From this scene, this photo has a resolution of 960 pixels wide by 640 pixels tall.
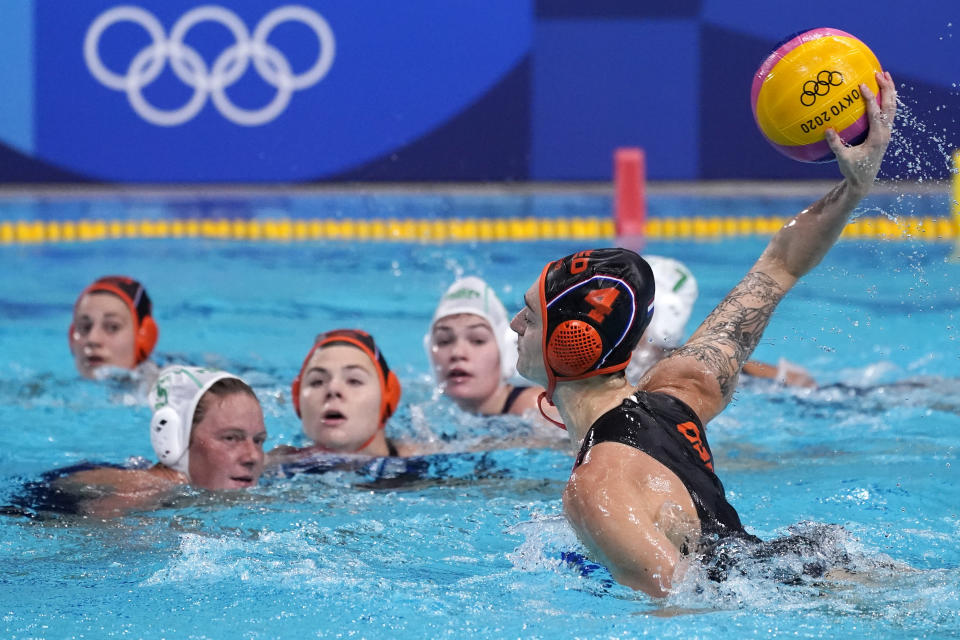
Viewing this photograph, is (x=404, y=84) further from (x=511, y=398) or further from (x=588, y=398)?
(x=588, y=398)

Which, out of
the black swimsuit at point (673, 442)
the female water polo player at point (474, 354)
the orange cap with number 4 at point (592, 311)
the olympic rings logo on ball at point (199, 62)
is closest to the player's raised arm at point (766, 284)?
the black swimsuit at point (673, 442)

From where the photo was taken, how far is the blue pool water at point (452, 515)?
2426 millimetres

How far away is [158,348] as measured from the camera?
19.9 ft

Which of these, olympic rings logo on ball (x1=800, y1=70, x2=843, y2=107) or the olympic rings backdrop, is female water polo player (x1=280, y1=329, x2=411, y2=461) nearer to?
olympic rings logo on ball (x1=800, y1=70, x2=843, y2=107)

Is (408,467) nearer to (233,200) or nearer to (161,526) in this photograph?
(161,526)

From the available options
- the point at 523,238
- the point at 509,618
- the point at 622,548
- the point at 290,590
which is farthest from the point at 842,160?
the point at 523,238

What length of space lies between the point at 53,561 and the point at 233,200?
6761 millimetres

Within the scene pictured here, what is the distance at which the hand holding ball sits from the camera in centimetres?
245

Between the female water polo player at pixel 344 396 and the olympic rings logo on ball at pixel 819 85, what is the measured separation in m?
1.78

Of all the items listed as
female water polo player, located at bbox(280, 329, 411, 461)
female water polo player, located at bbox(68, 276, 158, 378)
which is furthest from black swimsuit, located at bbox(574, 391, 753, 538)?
female water polo player, located at bbox(68, 276, 158, 378)

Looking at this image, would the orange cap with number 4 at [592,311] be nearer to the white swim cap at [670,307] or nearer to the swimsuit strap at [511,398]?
the swimsuit strap at [511,398]

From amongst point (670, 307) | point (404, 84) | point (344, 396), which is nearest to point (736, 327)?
point (344, 396)

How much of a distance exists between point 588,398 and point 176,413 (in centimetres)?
152

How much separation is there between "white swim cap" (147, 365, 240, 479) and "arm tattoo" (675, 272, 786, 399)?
4.87ft
